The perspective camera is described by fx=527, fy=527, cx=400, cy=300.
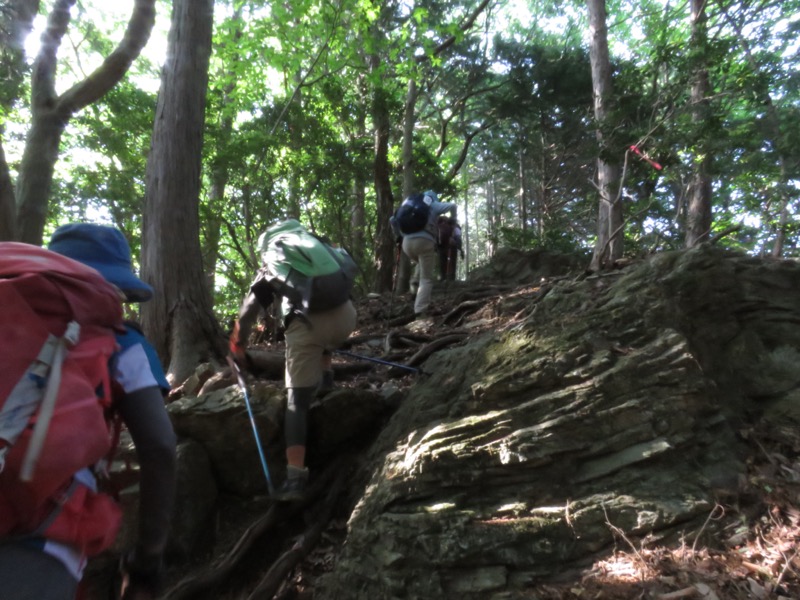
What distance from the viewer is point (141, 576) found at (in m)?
1.72

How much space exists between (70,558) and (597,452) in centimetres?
302

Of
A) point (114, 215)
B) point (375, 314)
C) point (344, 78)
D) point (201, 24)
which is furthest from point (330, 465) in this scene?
point (344, 78)

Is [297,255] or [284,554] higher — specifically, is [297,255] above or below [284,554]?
above

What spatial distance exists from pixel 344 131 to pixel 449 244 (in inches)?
154

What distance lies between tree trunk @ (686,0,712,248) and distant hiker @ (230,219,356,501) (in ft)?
12.4

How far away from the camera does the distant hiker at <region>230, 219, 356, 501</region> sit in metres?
4.11

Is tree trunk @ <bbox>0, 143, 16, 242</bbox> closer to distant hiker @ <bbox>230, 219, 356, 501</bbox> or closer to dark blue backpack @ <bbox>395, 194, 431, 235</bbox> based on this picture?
distant hiker @ <bbox>230, 219, 356, 501</bbox>

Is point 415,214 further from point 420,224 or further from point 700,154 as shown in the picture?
point 700,154

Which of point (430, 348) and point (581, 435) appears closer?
point (581, 435)

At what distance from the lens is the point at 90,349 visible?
1.41 meters

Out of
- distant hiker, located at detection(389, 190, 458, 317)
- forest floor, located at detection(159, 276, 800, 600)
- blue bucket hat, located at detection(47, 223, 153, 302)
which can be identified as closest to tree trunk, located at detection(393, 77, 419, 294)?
distant hiker, located at detection(389, 190, 458, 317)

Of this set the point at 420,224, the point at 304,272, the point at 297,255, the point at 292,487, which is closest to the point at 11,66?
the point at 420,224

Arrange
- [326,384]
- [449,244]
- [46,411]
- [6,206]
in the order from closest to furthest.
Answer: [46,411] → [326,384] → [6,206] → [449,244]

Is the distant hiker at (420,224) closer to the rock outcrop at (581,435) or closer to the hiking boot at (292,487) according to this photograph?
the rock outcrop at (581,435)
